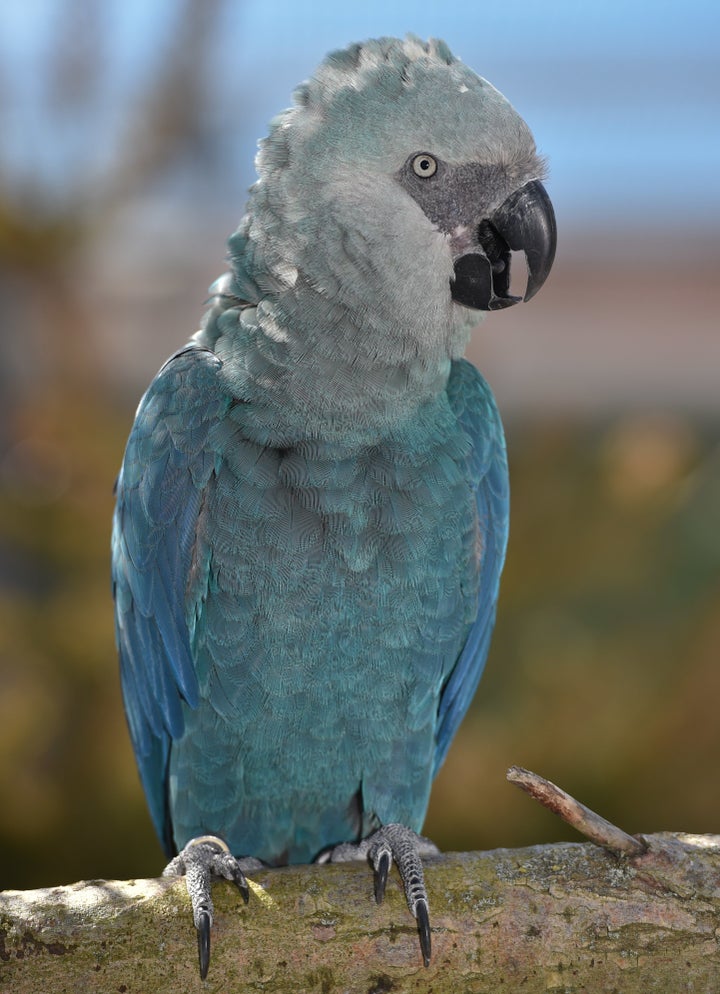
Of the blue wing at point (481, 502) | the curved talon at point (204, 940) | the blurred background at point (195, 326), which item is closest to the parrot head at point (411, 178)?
the blue wing at point (481, 502)

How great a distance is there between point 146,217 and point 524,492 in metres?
2.22

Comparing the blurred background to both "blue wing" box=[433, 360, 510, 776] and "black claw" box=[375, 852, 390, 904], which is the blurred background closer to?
"blue wing" box=[433, 360, 510, 776]

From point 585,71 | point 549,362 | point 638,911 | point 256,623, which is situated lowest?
point 638,911

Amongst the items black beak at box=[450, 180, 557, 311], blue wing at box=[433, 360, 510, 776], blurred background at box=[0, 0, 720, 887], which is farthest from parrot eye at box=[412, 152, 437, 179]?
blurred background at box=[0, 0, 720, 887]

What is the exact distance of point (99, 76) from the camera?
3.75 m

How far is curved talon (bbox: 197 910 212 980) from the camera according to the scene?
1312 millimetres

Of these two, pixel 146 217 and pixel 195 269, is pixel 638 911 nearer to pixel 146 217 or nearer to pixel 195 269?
pixel 146 217

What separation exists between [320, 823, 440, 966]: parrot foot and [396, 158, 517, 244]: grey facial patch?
1.01 m

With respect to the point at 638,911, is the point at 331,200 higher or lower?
higher

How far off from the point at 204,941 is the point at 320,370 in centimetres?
91

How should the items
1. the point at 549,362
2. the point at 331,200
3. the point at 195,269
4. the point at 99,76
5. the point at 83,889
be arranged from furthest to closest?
the point at 549,362, the point at 195,269, the point at 99,76, the point at 331,200, the point at 83,889

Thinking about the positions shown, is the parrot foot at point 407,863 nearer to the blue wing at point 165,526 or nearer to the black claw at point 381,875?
the black claw at point 381,875

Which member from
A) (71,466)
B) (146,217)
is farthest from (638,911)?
(146,217)

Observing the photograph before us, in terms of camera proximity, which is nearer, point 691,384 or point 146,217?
point 146,217
